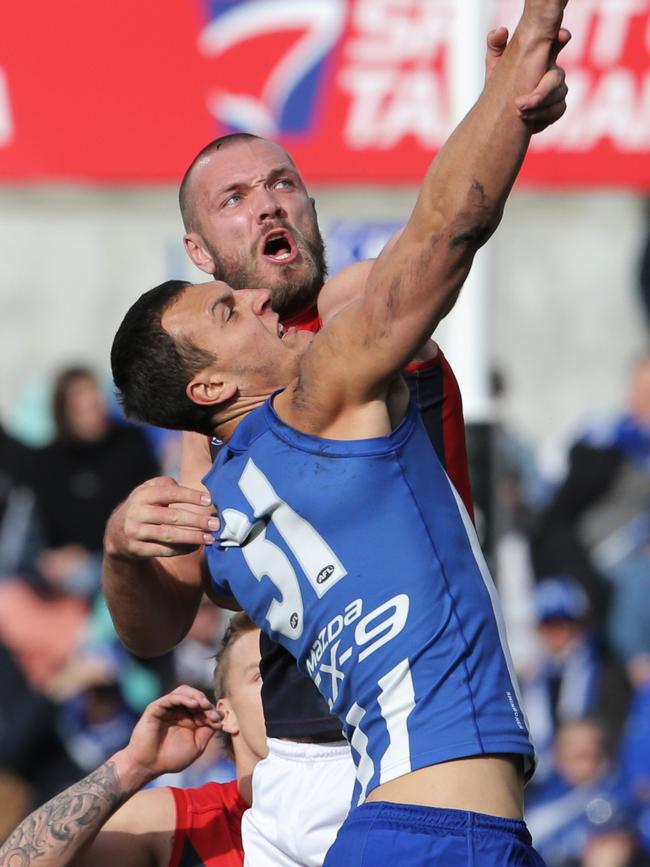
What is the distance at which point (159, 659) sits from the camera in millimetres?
7844

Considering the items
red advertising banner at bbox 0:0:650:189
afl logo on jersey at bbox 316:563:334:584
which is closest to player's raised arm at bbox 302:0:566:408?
afl logo on jersey at bbox 316:563:334:584

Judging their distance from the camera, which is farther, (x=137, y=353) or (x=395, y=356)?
(x=137, y=353)

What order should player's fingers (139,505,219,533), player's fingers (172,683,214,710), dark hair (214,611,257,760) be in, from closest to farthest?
player's fingers (139,505,219,533)
player's fingers (172,683,214,710)
dark hair (214,611,257,760)

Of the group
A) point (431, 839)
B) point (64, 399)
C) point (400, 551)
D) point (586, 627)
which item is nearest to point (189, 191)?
point (400, 551)

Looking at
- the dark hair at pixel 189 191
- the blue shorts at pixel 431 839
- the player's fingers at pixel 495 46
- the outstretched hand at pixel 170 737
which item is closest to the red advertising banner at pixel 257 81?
the dark hair at pixel 189 191

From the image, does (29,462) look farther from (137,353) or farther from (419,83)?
(137,353)

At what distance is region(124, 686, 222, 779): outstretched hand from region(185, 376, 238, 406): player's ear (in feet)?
2.50

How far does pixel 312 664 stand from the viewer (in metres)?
3.08

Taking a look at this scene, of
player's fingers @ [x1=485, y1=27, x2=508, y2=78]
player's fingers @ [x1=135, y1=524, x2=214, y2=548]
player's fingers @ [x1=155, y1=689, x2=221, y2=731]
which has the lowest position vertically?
player's fingers @ [x1=155, y1=689, x2=221, y2=731]

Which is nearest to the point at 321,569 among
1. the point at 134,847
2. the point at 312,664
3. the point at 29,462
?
the point at 312,664

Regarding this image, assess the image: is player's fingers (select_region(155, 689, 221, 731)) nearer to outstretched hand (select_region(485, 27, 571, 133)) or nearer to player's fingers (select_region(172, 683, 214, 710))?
player's fingers (select_region(172, 683, 214, 710))

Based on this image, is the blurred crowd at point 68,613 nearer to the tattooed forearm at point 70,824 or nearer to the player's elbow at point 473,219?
the tattooed forearm at point 70,824

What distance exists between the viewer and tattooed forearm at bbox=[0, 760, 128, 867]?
3730mm

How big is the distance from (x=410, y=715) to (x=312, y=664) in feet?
0.85
